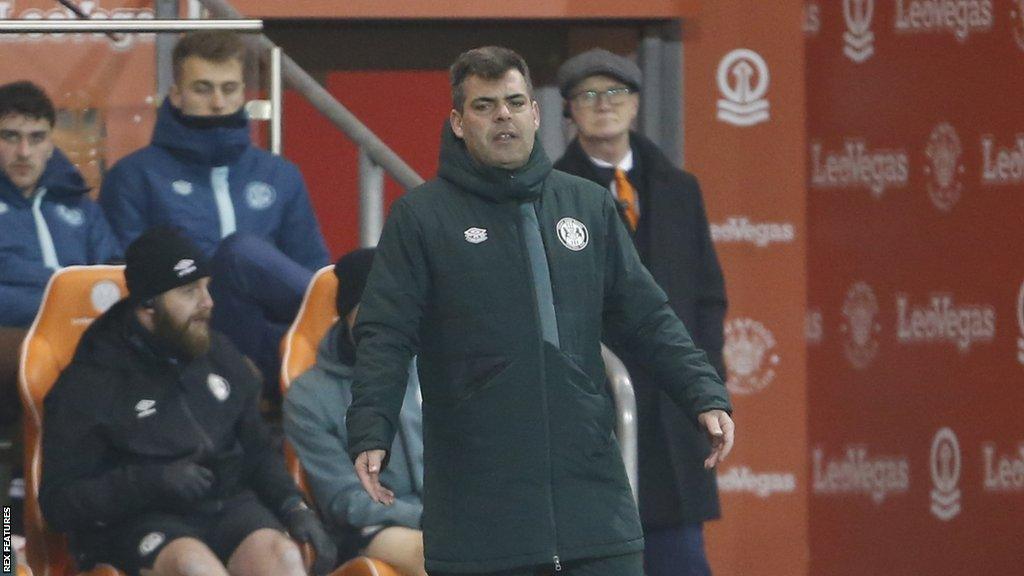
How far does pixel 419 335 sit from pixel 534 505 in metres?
0.38

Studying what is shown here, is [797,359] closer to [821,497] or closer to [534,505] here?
[821,497]

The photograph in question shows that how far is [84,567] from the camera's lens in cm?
539

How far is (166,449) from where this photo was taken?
5398mm

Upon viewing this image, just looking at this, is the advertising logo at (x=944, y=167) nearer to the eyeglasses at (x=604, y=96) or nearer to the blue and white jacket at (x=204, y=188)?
the eyeglasses at (x=604, y=96)

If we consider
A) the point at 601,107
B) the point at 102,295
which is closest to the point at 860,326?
the point at 601,107

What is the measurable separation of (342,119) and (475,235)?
2931 mm

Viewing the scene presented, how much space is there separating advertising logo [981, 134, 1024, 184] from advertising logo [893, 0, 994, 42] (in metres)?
0.44

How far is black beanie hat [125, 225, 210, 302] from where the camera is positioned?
5.45 m

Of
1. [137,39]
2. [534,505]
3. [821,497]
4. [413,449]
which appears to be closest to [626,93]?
[413,449]

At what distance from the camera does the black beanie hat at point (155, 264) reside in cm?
545

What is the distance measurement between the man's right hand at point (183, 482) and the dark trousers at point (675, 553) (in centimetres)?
133

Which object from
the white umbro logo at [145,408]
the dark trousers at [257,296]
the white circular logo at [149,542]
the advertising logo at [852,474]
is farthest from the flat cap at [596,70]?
the advertising logo at [852,474]

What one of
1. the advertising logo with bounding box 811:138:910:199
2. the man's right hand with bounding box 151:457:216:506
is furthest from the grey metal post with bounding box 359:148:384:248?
the advertising logo with bounding box 811:138:910:199

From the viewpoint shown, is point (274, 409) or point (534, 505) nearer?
point (534, 505)
